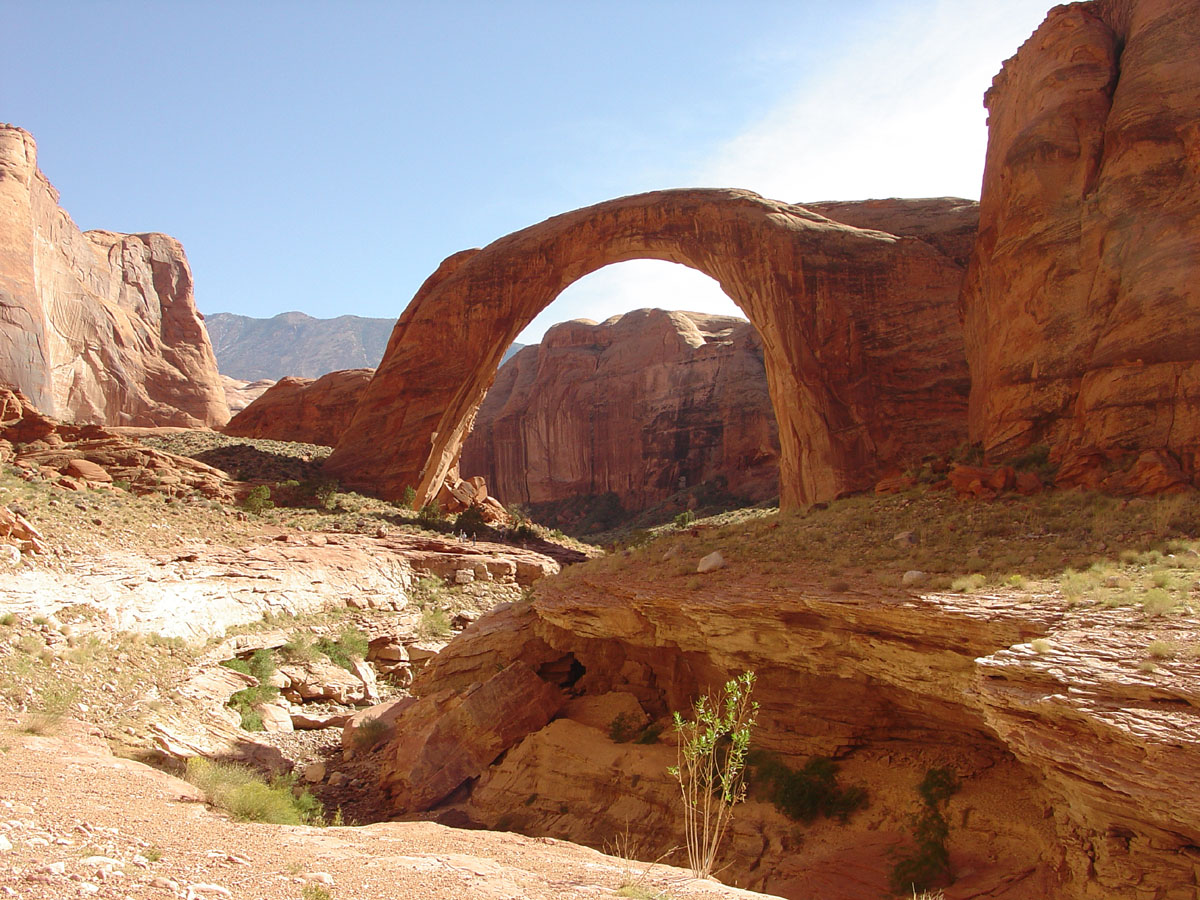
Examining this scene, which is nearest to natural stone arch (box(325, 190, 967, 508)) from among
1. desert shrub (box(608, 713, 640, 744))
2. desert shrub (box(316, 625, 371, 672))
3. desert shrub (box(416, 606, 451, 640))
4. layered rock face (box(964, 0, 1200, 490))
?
layered rock face (box(964, 0, 1200, 490))

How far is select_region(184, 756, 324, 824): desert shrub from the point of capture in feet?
27.2

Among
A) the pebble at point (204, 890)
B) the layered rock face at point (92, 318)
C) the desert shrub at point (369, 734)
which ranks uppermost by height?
the layered rock face at point (92, 318)

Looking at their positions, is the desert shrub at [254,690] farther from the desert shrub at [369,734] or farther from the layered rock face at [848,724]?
the layered rock face at [848,724]

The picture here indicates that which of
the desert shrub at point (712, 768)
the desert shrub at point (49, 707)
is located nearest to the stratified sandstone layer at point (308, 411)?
the desert shrub at point (49, 707)

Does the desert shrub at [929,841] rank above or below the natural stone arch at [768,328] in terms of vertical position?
below

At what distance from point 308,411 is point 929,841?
31159 millimetres

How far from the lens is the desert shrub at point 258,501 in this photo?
2025 centimetres

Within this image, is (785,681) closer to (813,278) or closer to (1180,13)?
(1180,13)

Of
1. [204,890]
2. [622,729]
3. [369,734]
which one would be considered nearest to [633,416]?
[369,734]

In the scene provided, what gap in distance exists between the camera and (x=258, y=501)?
20359 mm

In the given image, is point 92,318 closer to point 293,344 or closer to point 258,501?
point 258,501

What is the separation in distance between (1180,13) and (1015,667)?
Answer: 36.1ft

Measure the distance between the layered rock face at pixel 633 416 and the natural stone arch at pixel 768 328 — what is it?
14.5 metres

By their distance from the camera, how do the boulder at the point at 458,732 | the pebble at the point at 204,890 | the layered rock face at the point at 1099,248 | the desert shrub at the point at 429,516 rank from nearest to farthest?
1. the pebble at the point at 204,890
2. the layered rock face at the point at 1099,248
3. the boulder at the point at 458,732
4. the desert shrub at the point at 429,516
